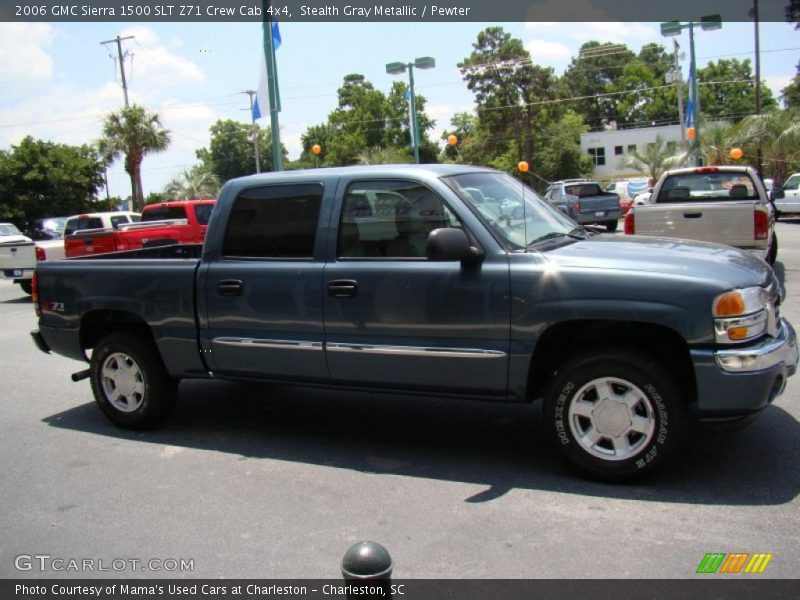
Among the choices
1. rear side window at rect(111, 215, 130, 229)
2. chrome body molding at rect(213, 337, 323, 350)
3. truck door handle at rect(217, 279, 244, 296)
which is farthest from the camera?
rear side window at rect(111, 215, 130, 229)

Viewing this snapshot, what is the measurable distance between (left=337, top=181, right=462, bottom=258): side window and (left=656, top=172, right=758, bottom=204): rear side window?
747cm

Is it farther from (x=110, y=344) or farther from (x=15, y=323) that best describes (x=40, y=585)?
(x=15, y=323)

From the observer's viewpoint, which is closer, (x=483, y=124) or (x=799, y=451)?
(x=799, y=451)

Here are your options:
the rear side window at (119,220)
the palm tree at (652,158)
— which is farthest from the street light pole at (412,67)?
the palm tree at (652,158)

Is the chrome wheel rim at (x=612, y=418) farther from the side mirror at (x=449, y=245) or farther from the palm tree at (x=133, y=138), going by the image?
the palm tree at (x=133, y=138)

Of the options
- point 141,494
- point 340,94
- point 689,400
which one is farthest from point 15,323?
point 340,94

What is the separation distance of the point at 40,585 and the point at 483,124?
53.5m

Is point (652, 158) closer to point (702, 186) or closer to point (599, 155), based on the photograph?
point (599, 155)

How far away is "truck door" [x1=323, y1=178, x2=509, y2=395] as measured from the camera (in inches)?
182

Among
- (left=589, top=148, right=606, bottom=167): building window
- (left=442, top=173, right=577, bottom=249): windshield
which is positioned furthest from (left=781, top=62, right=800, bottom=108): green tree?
(left=442, top=173, right=577, bottom=249): windshield

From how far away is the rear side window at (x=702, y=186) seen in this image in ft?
37.0

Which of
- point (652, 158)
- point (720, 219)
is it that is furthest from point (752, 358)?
point (652, 158)

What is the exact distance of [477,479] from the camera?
4.70m

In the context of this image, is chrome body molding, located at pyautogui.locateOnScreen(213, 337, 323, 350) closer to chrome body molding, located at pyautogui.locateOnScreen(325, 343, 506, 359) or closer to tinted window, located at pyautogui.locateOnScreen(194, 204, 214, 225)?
chrome body molding, located at pyautogui.locateOnScreen(325, 343, 506, 359)
